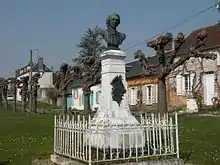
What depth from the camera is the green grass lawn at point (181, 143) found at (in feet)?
38.5

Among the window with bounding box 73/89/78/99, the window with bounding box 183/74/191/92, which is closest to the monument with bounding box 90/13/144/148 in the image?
the window with bounding box 183/74/191/92

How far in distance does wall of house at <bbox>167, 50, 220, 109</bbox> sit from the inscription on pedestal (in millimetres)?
22237

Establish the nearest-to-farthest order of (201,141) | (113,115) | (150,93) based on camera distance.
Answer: (113,115), (201,141), (150,93)

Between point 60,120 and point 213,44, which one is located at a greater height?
point 213,44

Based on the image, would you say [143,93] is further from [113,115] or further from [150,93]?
[113,115]

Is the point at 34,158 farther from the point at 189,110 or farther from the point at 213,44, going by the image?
the point at 213,44

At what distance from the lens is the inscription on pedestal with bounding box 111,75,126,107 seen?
11.1 metres

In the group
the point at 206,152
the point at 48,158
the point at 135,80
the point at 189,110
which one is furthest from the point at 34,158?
the point at 135,80

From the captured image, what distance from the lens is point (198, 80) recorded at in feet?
115

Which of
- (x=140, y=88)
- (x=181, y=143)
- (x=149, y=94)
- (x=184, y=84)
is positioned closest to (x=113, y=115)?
(x=181, y=143)

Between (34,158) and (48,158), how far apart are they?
462 millimetres

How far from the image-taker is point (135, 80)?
45156mm

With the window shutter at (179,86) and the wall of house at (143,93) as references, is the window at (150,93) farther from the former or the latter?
the window shutter at (179,86)

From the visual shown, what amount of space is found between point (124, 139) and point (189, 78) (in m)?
27.2
